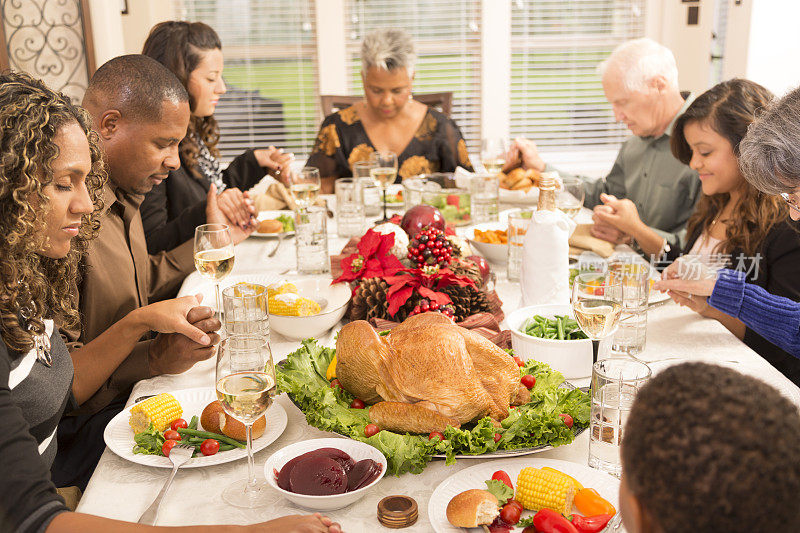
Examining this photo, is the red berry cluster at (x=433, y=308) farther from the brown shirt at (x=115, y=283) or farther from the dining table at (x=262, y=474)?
the brown shirt at (x=115, y=283)

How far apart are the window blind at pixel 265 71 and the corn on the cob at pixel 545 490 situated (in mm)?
4600

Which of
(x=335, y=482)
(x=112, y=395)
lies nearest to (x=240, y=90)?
(x=112, y=395)

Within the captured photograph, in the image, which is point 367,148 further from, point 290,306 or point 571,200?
point 290,306

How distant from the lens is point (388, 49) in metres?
3.59

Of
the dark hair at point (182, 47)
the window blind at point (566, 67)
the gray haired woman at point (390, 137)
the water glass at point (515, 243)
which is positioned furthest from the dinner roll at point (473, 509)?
the window blind at point (566, 67)

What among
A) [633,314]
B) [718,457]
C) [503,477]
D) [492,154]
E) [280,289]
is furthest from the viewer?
[492,154]

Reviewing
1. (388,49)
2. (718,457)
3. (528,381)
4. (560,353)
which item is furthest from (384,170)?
(718,457)

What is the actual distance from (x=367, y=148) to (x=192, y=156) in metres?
1.08

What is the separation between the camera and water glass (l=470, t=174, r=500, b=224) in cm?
281

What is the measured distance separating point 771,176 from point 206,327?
1.29 metres

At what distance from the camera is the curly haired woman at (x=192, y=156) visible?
103 inches

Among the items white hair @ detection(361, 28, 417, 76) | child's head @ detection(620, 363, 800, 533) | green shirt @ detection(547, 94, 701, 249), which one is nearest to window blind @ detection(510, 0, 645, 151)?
white hair @ detection(361, 28, 417, 76)

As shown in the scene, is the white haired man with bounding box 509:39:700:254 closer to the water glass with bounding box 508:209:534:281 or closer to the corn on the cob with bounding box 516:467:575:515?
the water glass with bounding box 508:209:534:281

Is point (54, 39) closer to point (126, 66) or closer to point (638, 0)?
point (126, 66)
